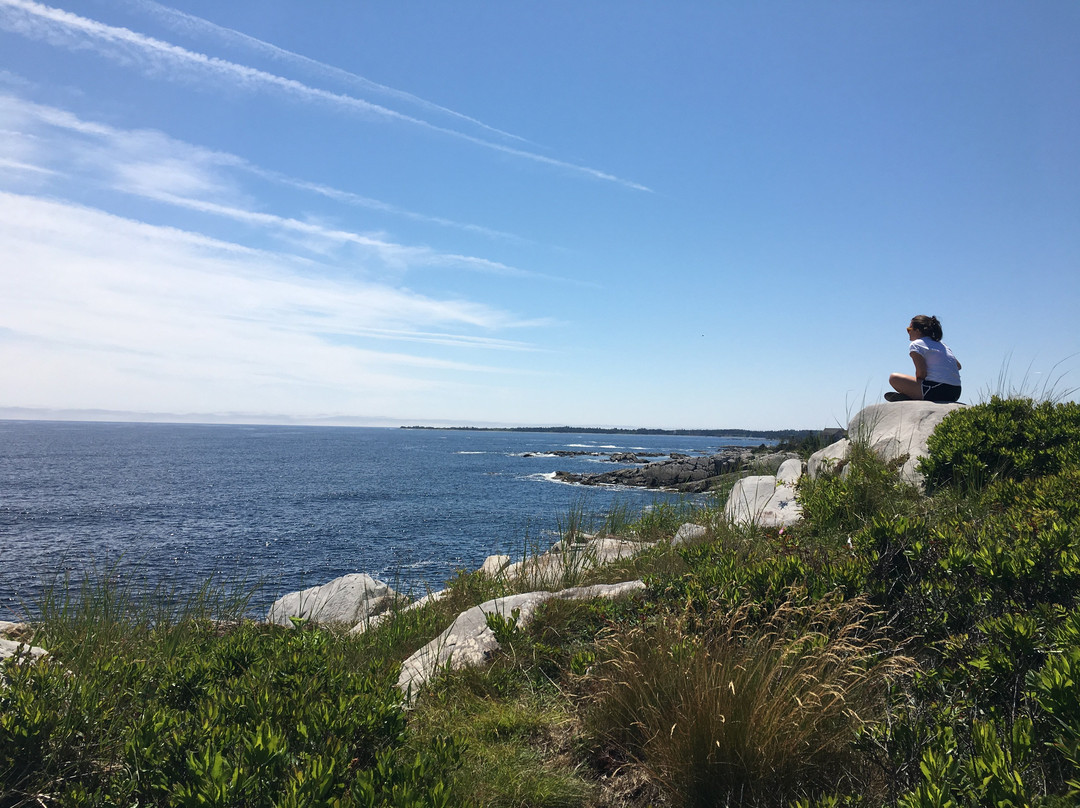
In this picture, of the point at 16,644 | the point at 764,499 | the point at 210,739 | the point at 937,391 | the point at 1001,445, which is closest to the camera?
the point at 210,739

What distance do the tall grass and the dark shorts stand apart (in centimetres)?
808

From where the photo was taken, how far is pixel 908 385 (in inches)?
415

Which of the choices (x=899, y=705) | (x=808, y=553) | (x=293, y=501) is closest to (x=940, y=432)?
(x=808, y=553)

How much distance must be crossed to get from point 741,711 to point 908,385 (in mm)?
9396

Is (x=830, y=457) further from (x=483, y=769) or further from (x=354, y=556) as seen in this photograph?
(x=354, y=556)

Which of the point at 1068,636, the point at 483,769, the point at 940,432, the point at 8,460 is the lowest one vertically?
the point at 8,460

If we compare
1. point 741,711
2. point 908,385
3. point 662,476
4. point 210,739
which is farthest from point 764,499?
point 662,476

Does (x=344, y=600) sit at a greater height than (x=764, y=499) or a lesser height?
lesser

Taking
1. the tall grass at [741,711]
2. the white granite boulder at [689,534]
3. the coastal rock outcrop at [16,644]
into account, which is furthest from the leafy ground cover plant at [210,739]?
the white granite boulder at [689,534]

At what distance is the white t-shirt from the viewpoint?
10.1 meters

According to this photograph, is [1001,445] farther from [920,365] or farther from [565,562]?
[565,562]

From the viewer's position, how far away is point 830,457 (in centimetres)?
1023

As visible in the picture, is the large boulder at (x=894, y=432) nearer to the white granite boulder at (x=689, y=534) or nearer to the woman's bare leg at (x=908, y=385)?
the woman's bare leg at (x=908, y=385)

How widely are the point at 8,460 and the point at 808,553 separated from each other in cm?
9084
